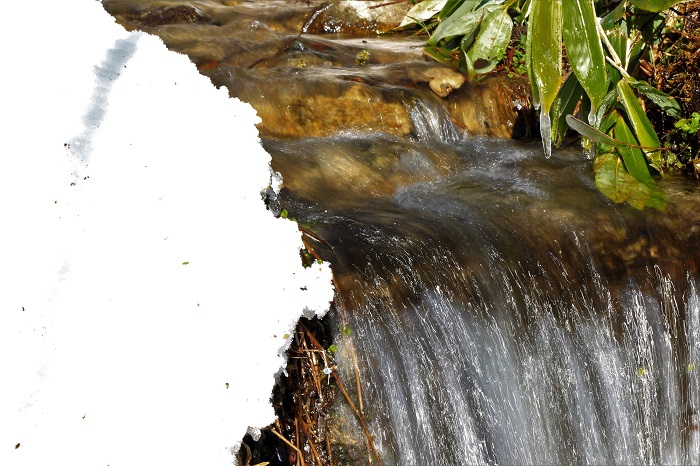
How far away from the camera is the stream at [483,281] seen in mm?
3527

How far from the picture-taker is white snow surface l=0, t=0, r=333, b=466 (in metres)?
2.30

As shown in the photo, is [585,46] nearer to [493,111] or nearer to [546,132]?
Result: [546,132]

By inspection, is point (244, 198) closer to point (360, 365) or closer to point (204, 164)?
point (204, 164)

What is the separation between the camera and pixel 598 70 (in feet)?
14.7

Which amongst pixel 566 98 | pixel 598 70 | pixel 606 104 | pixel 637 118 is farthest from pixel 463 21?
pixel 598 70

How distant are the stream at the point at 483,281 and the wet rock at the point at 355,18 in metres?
2.68

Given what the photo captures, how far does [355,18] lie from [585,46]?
4.91m

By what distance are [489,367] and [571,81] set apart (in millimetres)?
2079

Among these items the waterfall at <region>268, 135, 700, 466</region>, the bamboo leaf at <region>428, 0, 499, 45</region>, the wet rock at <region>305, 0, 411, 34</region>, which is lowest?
the waterfall at <region>268, 135, 700, 466</region>

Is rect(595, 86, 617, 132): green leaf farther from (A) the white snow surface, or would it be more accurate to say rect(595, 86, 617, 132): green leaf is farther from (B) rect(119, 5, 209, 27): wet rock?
(B) rect(119, 5, 209, 27): wet rock

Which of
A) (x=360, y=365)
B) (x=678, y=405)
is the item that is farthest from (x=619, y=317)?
(x=360, y=365)

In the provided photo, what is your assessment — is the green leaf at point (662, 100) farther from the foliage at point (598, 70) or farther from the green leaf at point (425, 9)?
the green leaf at point (425, 9)

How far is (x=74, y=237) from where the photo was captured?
2.68m

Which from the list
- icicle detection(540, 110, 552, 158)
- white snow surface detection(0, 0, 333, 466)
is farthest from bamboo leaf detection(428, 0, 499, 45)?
white snow surface detection(0, 0, 333, 466)
